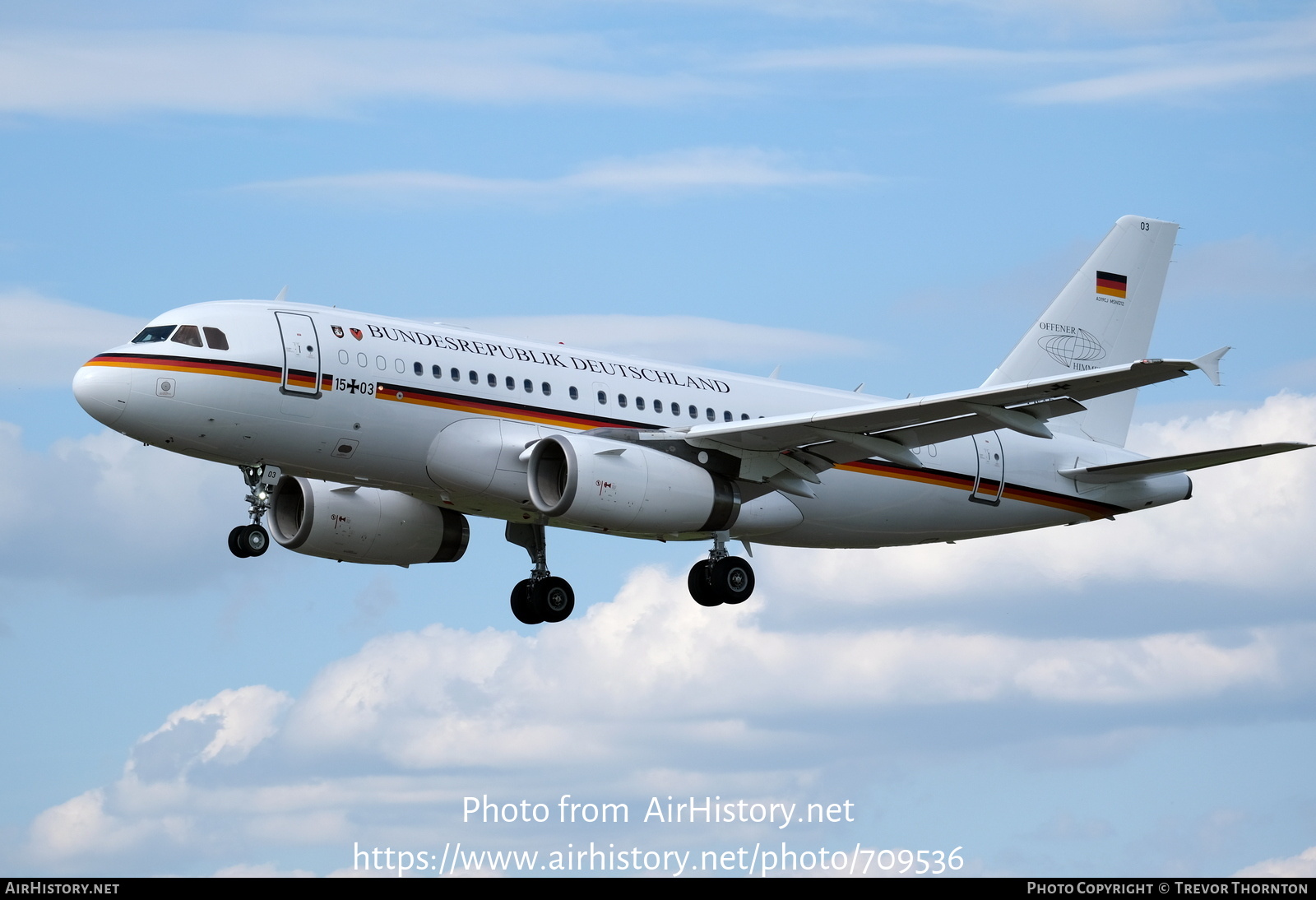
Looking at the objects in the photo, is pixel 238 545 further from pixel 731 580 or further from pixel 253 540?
pixel 731 580

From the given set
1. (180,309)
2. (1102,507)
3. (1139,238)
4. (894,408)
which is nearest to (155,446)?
(180,309)

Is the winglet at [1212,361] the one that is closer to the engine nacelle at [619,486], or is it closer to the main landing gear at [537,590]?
the engine nacelle at [619,486]

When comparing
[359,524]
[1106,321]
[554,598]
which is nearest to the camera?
[359,524]

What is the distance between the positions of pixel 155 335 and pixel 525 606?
11368 mm

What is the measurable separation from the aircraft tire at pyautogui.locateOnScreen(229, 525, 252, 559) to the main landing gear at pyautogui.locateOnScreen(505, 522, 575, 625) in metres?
7.88

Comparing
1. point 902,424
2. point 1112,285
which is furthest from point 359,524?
point 1112,285

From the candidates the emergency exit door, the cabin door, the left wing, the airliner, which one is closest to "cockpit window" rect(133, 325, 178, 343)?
the airliner

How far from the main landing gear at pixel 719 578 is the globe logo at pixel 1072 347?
40.4 ft

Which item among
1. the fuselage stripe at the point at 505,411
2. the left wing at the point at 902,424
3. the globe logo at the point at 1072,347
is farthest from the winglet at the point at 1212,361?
the globe logo at the point at 1072,347

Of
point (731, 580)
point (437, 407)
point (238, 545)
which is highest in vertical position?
point (437, 407)

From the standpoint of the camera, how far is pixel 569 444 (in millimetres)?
35781

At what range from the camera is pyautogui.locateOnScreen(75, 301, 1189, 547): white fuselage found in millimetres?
34250

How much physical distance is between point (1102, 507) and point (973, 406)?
35.5 feet

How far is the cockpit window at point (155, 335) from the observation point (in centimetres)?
3469
